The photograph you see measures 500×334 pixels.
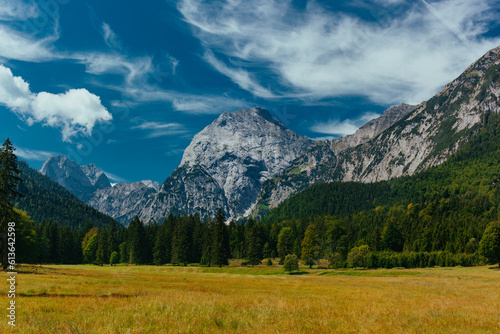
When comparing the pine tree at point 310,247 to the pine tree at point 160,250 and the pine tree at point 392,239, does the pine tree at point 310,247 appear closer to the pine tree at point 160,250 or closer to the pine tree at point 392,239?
the pine tree at point 392,239

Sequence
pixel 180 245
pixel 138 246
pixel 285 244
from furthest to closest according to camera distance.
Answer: pixel 285 244
pixel 138 246
pixel 180 245

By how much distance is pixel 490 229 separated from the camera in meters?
85.1

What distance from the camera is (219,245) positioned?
94.9 metres

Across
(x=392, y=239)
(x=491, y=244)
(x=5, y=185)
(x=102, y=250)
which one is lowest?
(x=102, y=250)

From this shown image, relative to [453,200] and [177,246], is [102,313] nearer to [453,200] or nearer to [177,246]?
[177,246]

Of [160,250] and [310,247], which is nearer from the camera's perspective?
[160,250]

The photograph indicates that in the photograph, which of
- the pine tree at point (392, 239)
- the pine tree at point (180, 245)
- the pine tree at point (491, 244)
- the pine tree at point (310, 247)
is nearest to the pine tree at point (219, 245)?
the pine tree at point (180, 245)

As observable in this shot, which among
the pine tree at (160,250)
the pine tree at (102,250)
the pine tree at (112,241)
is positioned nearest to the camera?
the pine tree at (160,250)

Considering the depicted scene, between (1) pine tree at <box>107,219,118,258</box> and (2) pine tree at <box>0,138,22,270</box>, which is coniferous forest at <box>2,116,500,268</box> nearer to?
(1) pine tree at <box>107,219,118,258</box>

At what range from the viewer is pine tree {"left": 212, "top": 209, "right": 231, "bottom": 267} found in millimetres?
94188

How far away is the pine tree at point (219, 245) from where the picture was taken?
309 ft

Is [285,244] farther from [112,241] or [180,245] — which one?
[112,241]

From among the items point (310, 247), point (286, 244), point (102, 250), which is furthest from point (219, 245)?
point (102, 250)

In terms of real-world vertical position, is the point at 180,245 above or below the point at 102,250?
above
